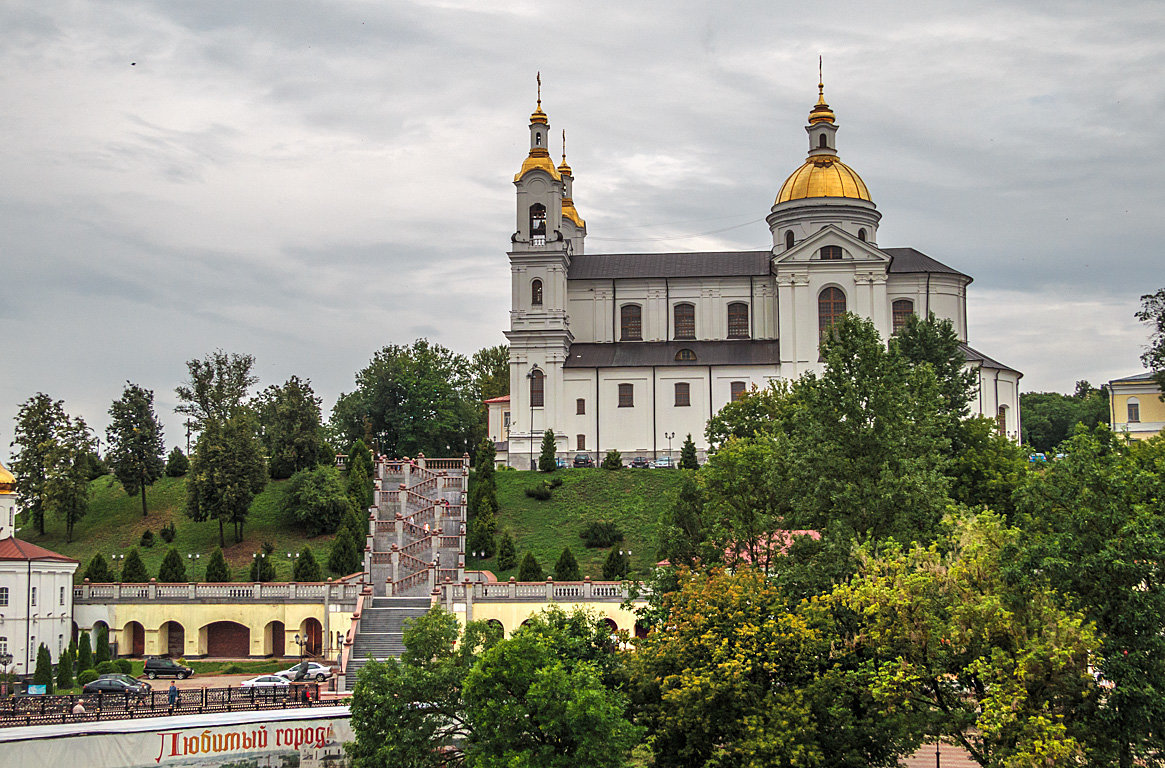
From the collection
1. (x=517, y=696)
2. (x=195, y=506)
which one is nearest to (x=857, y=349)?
(x=517, y=696)

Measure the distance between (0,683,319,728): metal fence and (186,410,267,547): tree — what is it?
22.7 meters

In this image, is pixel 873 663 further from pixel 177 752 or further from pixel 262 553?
pixel 262 553

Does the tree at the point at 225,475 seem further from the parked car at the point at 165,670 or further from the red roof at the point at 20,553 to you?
the parked car at the point at 165,670

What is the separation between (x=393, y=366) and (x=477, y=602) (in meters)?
36.2

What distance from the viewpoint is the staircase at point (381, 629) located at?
40812 mm

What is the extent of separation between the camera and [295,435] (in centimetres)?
6775

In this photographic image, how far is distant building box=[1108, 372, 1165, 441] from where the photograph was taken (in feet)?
241

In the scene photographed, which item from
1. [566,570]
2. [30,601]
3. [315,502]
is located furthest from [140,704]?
[315,502]

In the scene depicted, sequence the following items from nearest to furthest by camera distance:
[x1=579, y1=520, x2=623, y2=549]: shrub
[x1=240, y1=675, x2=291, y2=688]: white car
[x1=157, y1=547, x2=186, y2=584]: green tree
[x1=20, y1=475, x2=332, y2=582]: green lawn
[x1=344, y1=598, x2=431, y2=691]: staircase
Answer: [x1=240, y1=675, x2=291, y2=688]: white car → [x1=344, y1=598, x2=431, y2=691]: staircase → [x1=157, y1=547, x2=186, y2=584]: green tree → [x1=579, y1=520, x2=623, y2=549]: shrub → [x1=20, y1=475, x2=332, y2=582]: green lawn

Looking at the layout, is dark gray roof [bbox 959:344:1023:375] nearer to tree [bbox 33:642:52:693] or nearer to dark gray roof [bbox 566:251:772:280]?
dark gray roof [bbox 566:251:772:280]

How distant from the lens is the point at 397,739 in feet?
85.9

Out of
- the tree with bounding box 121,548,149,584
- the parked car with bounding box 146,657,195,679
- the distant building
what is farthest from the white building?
the distant building

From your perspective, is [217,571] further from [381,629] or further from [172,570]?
[381,629]

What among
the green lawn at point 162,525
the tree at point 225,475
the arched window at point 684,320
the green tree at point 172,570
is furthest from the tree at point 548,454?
the green tree at point 172,570
